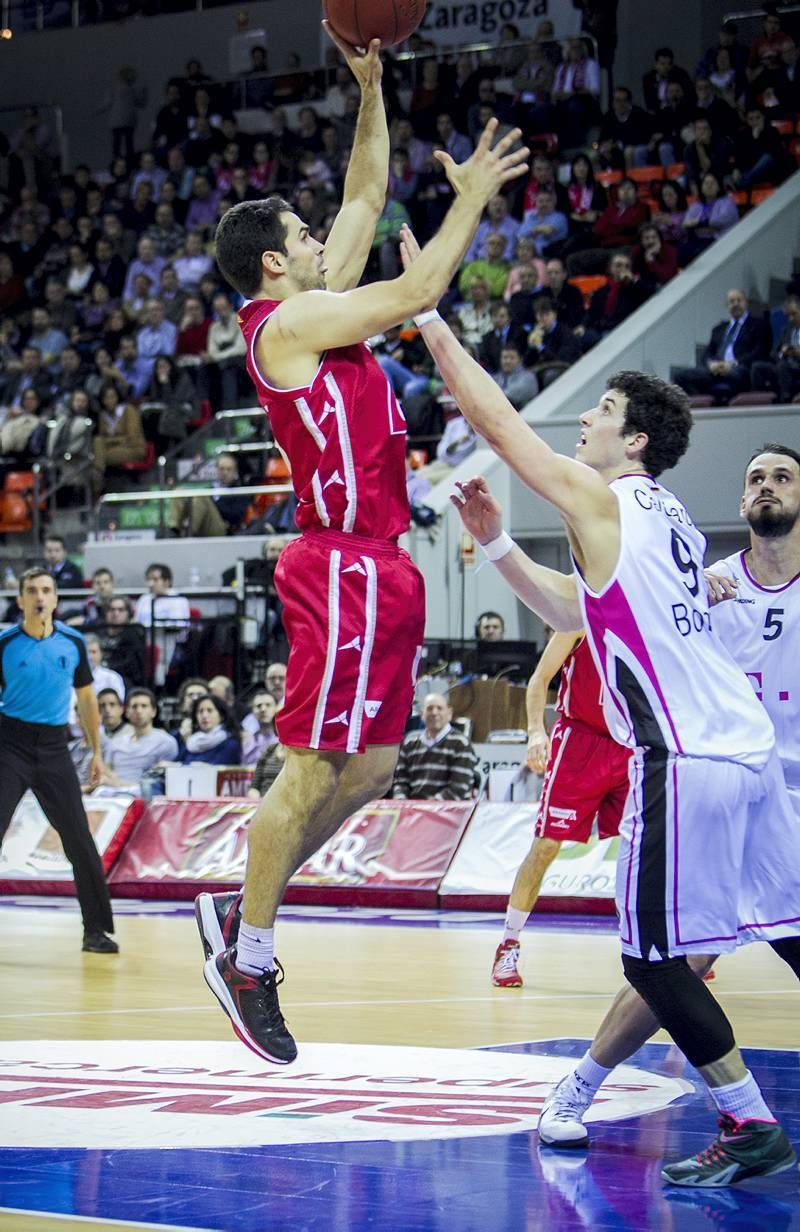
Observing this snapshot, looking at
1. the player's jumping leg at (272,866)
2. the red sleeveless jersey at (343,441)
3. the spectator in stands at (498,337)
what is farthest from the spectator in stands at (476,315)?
the player's jumping leg at (272,866)

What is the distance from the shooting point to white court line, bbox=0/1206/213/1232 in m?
3.27

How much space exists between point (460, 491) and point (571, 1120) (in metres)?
1.60

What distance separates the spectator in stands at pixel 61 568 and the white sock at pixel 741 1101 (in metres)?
13.4

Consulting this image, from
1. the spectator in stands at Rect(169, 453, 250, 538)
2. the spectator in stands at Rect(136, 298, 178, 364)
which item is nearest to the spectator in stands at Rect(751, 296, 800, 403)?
the spectator in stands at Rect(169, 453, 250, 538)

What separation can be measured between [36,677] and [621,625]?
5504 mm

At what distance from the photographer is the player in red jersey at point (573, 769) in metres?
Result: 7.34

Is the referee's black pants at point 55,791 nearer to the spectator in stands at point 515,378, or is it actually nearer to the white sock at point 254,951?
the white sock at point 254,951

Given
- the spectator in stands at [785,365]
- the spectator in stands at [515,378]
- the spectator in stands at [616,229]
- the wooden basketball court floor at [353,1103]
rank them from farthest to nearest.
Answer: the spectator in stands at [616,229] < the spectator in stands at [515,378] < the spectator in stands at [785,365] < the wooden basketball court floor at [353,1103]

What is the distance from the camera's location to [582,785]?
7.36m

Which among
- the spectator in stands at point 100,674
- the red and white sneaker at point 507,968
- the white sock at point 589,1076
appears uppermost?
the white sock at point 589,1076

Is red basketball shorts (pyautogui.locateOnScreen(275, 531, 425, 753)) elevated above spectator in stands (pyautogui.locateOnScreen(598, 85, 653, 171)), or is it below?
below

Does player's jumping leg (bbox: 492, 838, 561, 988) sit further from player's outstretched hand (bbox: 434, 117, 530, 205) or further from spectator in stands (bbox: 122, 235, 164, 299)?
spectator in stands (bbox: 122, 235, 164, 299)

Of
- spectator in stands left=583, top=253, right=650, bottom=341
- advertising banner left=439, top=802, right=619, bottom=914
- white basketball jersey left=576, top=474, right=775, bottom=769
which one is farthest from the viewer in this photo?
spectator in stands left=583, top=253, right=650, bottom=341

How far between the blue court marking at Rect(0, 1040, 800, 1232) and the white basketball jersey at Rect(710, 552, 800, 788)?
118cm
